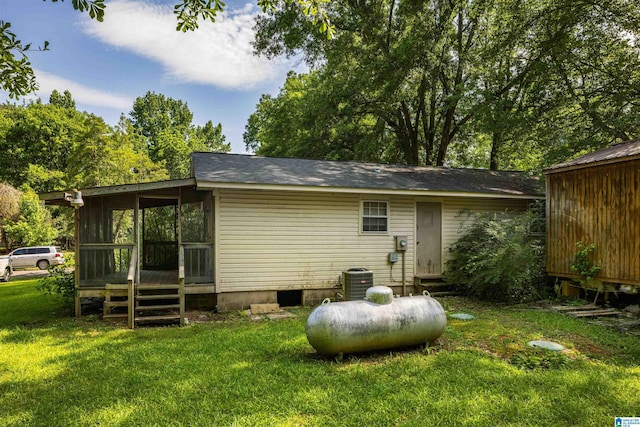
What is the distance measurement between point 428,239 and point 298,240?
371 centimetres

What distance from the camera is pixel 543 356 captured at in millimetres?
5035

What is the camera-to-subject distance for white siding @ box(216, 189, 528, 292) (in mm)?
8211

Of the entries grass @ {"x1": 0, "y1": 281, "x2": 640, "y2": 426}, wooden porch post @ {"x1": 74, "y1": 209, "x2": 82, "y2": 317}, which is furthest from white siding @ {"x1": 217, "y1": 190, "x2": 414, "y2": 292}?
wooden porch post @ {"x1": 74, "y1": 209, "x2": 82, "y2": 317}

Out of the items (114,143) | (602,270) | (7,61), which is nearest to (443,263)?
(602,270)

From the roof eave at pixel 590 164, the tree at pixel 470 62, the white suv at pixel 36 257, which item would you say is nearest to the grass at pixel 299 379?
the roof eave at pixel 590 164

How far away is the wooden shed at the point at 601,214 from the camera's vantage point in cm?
710

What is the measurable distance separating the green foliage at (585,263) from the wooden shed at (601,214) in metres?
0.09

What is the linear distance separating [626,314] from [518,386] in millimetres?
4988

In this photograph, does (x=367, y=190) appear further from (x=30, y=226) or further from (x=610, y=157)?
(x=30, y=226)

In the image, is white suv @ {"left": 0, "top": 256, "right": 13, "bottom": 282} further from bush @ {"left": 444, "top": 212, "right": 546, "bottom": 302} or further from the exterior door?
bush @ {"left": 444, "top": 212, "right": 546, "bottom": 302}

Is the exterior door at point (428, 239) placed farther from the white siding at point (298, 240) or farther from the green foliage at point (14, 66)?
the green foliage at point (14, 66)

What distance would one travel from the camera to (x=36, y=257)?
18.9m

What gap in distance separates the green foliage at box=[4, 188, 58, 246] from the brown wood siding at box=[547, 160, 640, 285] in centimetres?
2446

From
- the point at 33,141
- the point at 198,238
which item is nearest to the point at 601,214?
the point at 198,238
